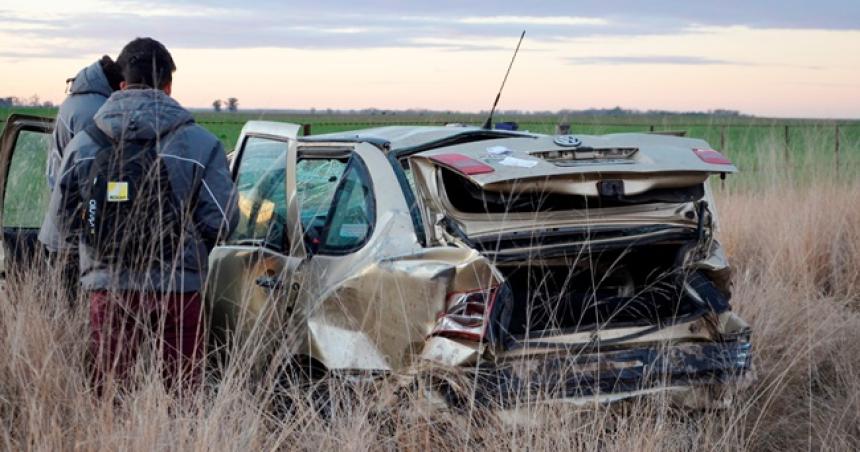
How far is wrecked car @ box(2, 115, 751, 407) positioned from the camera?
4.21m

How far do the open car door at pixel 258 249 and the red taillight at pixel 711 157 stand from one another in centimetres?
178

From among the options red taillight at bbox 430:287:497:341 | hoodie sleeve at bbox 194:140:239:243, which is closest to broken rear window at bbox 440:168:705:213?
red taillight at bbox 430:287:497:341

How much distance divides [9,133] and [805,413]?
452cm

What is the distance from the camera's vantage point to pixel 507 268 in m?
5.05

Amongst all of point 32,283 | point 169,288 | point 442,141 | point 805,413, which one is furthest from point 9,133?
point 805,413

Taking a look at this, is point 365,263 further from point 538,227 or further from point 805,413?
point 805,413

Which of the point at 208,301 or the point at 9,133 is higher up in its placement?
the point at 9,133

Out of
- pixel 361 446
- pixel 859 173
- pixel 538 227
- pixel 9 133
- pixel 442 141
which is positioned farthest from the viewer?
pixel 859 173

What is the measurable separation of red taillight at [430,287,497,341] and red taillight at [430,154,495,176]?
1.64 feet

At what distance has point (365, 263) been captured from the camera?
14.9 ft

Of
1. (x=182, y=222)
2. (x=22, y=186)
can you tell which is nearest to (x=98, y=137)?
(x=182, y=222)

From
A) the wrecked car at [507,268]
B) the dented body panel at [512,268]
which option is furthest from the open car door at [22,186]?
the dented body panel at [512,268]

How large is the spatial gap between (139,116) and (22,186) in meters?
1.92

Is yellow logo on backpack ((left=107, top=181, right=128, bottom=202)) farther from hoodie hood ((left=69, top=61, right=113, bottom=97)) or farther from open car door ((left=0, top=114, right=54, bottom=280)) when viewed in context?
hoodie hood ((left=69, top=61, right=113, bottom=97))
